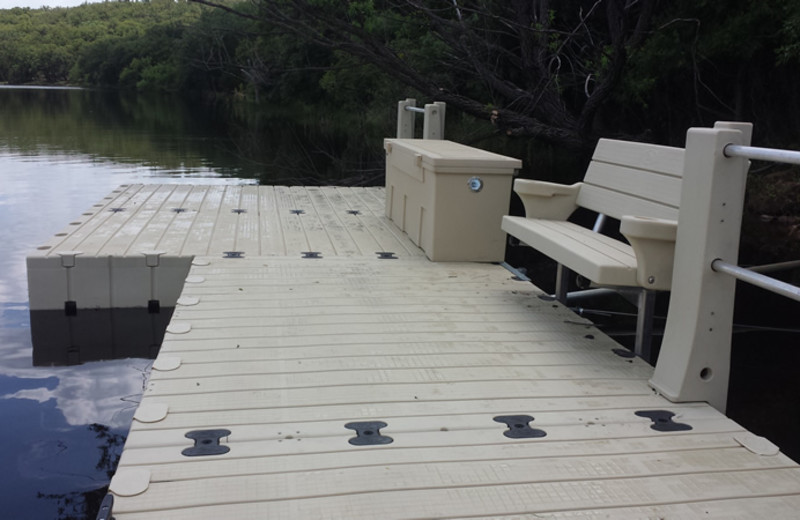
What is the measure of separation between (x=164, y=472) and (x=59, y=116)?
32472mm

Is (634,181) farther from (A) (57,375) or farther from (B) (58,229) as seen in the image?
(B) (58,229)

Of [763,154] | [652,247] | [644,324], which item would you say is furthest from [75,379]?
[763,154]

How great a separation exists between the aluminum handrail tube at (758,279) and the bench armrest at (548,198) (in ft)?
5.76

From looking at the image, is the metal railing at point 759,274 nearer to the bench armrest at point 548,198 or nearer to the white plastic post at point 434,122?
the bench armrest at point 548,198

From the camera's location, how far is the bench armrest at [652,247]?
2.78 m

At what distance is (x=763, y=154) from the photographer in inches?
91.2

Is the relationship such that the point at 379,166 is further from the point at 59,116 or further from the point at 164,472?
the point at 59,116

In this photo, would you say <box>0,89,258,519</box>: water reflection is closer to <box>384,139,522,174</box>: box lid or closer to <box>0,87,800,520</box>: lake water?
<box>0,87,800,520</box>: lake water

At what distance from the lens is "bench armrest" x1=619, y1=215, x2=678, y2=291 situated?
9.12ft

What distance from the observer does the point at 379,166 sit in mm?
10953

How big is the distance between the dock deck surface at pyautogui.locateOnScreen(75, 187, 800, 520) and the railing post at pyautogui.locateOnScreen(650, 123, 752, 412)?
4.6 inches

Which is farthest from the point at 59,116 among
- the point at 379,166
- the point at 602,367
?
the point at 602,367

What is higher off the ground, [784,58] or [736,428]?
[784,58]

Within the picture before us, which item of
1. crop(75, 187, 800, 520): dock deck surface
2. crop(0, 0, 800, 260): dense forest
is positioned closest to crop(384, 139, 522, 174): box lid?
crop(75, 187, 800, 520): dock deck surface
